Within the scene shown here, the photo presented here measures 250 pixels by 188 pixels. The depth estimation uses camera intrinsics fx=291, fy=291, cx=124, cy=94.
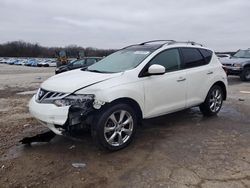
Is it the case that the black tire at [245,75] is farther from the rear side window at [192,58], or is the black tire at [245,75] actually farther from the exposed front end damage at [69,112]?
the exposed front end damage at [69,112]

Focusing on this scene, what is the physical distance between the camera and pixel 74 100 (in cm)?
423

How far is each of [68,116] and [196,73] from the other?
2.96 metres

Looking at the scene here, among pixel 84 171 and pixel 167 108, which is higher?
pixel 167 108

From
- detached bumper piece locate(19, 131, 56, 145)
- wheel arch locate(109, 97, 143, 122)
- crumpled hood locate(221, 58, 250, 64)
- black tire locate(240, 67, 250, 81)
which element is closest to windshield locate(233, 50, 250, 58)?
crumpled hood locate(221, 58, 250, 64)

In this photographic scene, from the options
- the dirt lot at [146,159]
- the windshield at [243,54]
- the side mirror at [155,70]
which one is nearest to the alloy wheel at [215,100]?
the dirt lot at [146,159]

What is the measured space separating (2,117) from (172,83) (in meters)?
4.19

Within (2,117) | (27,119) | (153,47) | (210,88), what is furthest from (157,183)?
(2,117)

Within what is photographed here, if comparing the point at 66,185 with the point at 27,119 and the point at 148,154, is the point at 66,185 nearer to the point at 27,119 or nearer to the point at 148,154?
the point at 148,154

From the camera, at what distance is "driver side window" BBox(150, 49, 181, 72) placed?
5.28 m

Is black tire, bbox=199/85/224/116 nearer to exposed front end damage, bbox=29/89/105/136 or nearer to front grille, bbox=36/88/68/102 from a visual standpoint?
exposed front end damage, bbox=29/89/105/136

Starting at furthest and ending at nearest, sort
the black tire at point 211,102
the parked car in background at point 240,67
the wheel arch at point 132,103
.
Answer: the parked car in background at point 240,67 < the black tire at point 211,102 < the wheel arch at point 132,103

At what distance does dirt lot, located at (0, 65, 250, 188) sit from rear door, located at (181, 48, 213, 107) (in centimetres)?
60

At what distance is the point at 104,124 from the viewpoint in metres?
4.27

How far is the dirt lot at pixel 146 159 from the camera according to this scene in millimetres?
3582
